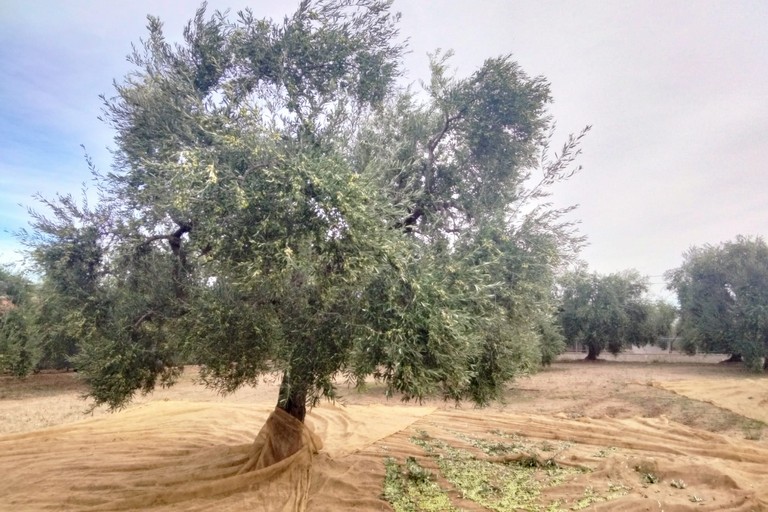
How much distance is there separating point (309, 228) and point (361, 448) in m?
6.84

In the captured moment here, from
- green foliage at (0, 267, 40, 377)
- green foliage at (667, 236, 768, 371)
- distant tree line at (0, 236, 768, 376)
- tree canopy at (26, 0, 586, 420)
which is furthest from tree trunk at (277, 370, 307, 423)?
green foliage at (667, 236, 768, 371)

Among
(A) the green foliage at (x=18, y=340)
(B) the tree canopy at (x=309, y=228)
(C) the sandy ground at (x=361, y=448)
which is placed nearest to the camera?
(B) the tree canopy at (x=309, y=228)

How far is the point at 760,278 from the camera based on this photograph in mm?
26016

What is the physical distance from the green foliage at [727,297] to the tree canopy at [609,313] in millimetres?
4650

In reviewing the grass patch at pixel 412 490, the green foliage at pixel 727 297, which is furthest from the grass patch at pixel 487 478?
the green foliage at pixel 727 297

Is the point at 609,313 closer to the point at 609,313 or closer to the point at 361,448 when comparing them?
the point at 609,313

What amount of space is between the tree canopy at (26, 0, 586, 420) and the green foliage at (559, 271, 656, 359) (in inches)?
1118

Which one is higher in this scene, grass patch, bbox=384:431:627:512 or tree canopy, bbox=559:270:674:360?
tree canopy, bbox=559:270:674:360

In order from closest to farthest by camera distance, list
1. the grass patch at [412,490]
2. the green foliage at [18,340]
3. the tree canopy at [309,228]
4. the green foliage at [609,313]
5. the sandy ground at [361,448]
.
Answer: the tree canopy at [309,228] < the grass patch at [412,490] < the sandy ground at [361,448] < the green foliage at [18,340] < the green foliage at [609,313]

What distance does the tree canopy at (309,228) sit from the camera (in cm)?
598

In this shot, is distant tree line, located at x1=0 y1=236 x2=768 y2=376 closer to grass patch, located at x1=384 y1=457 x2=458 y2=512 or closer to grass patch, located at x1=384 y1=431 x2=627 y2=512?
grass patch, located at x1=384 y1=431 x2=627 y2=512

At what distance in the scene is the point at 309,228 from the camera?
5988mm

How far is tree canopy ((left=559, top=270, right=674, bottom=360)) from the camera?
113 ft

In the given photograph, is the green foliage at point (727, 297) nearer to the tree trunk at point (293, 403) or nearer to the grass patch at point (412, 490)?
the grass patch at point (412, 490)
